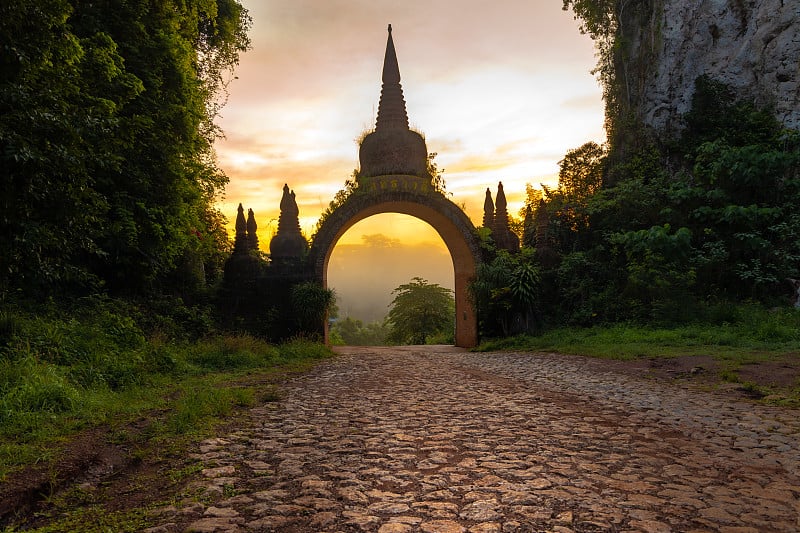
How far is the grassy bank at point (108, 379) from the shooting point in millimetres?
4645

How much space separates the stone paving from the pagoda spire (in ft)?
50.3

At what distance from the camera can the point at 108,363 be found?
24.7 feet

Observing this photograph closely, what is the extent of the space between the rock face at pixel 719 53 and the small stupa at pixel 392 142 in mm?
9583

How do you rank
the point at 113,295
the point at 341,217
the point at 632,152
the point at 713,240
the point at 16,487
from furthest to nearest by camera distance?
the point at 632,152 < the point at 341,217 < the point at 713,240 < the point at 113,295 < the point at 16,487

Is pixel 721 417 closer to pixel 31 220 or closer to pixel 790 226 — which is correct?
pixel 31 220

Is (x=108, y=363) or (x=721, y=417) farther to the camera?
(x=108, y=363)

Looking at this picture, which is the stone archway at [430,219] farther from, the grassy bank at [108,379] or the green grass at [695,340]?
the grassy bank at [108,379]

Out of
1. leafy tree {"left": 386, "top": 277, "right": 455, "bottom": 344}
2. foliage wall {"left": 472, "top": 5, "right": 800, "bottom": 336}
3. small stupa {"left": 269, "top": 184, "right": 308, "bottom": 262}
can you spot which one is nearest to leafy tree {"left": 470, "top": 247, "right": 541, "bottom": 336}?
foliage wall {"left": 472, "top": 5, "right": 800, "bottom": 336}

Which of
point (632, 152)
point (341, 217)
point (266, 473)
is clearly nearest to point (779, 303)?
point (632, 152)

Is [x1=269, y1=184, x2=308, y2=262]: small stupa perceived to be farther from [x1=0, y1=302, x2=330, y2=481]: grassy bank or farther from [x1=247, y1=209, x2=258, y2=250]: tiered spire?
[x1=0, y1=302, x2=330, y2=481]: grassy bank

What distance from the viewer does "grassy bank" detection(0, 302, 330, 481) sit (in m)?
4.64

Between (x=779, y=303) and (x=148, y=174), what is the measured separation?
16355 millimetres


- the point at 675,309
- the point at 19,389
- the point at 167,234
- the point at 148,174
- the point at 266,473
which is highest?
the point at 148,174

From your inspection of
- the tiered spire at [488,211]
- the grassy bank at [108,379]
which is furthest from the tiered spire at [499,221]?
the grassy bank at [108,379]
